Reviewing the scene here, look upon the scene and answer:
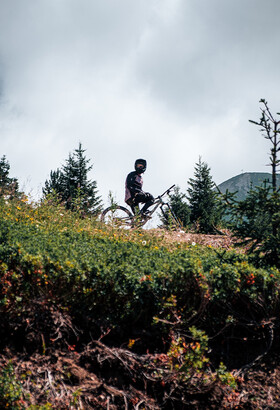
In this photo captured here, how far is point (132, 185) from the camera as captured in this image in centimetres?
1072

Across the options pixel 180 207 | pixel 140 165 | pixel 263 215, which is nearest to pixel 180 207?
pixel 180 207

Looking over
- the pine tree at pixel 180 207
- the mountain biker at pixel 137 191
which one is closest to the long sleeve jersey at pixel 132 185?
the mountain biker at pixel 137 191

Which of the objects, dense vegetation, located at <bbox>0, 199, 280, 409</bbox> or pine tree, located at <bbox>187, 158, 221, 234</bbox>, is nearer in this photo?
dense vegetation, located at <bbox>0, 199, 280, 409</bbox>

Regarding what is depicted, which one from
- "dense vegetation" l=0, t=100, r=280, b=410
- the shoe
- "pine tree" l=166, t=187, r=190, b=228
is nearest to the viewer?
"dense vegetation" l=0, t=100, r=280, b=410

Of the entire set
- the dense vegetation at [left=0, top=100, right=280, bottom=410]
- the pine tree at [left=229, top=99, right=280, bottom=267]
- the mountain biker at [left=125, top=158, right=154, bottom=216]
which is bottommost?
the dense vegetation at [left=0, top=100, right=280, bottom=410]

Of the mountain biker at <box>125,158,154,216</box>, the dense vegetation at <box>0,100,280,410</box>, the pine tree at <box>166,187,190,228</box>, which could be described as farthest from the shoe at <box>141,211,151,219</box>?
the dense vegetation at <box>0,100,280,410</box>

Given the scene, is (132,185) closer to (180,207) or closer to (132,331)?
(180,207)

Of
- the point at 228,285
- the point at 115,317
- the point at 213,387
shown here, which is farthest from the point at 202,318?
the point at 115,317

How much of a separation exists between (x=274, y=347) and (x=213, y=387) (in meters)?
1.01

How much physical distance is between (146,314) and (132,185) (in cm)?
737

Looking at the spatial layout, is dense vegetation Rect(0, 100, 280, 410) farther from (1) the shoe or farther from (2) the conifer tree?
(2) the conifer tree

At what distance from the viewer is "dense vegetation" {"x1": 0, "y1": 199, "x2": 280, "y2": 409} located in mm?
3225

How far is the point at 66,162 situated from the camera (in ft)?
59.0

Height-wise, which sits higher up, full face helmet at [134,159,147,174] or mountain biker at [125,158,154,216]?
full face helmet at [134,159,147,174]
